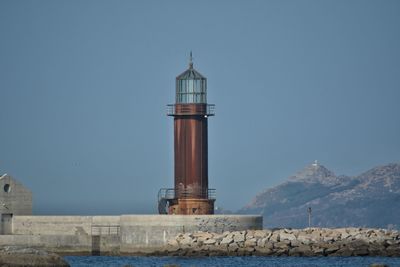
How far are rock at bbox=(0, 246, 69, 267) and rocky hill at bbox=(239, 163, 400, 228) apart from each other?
65.8 meters

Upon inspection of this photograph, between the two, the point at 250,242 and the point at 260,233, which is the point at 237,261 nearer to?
the point at 250,242

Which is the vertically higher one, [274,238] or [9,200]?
[9,200]

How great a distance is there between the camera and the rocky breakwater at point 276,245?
83.6m

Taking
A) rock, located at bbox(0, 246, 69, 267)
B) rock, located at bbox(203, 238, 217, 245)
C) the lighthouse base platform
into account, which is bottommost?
rock, located at bbox(0, 246, 69, 267)

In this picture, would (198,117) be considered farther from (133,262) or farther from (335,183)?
(335,183)

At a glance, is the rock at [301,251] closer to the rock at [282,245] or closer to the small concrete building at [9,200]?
the rock at [282,245]

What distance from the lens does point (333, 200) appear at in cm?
15762

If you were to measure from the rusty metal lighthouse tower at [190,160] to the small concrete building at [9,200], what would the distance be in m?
7.04

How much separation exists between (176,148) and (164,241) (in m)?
5.49

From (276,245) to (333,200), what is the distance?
74.3 metres

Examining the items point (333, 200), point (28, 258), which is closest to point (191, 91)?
point (28, 258)

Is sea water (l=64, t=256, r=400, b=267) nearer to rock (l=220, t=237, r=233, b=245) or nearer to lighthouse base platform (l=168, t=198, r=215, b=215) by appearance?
rock (l=220, t=237, r=233, b=245)

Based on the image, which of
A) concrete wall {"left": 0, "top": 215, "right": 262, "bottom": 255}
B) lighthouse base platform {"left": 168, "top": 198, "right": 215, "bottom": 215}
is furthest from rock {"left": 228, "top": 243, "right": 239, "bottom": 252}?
lighthouse base platform {"left": 168, "top": 198, "right": 215, "bottom": 215}

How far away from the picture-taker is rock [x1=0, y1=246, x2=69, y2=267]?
241ft
